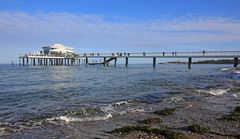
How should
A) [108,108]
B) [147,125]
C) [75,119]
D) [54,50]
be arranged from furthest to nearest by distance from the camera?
[54,50] → [108,108] → [75,119] → [147,125]

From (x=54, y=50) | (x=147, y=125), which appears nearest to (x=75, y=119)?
(x=147, y=125)

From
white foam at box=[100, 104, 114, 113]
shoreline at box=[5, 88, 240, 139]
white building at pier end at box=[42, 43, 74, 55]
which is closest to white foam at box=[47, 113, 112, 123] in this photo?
shoreline at box=[5, 88, 240, 139]

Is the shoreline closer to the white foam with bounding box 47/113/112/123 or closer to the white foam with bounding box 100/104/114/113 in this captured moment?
the white foam with bounding box 47/113/112/123

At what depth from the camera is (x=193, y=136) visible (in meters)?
10.4

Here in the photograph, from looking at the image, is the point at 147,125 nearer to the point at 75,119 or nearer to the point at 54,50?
the point at 75,119

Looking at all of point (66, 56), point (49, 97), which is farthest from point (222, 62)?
point (49, 97)

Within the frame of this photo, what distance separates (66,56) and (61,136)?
94.4 meters

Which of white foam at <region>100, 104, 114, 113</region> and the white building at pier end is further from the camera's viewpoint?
the white building at pier end

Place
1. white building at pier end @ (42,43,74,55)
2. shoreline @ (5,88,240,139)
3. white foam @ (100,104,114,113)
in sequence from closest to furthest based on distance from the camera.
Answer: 1. shoreline @ (5,88,240,139)
2. white foam @ (100,104,114,113)
3. white building at pier end @ (42,43,74,55)

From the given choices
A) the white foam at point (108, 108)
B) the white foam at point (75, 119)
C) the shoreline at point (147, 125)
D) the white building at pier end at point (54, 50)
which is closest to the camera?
the shoreline at point (147, 125)

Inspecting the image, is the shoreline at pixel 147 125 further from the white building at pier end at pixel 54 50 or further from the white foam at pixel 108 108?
the white building at pier end at pixel 54 50

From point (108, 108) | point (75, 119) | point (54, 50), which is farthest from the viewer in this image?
point (54, 50)

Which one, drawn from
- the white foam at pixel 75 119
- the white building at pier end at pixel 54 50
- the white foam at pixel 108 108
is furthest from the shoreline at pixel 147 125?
the white building at pier end at pixel 54 50

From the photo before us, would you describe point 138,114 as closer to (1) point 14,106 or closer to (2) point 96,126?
(2) point 96,126
